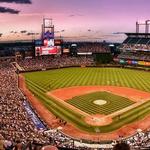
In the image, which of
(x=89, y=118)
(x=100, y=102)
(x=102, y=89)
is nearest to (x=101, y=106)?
(x=100, y=102)

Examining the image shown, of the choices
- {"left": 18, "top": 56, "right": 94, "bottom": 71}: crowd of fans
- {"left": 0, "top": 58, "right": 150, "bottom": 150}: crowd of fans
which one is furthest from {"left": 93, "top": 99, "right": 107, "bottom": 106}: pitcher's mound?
{"left": 18, "top": 56, "right": 94, "bottom": 71}: crowd of fans

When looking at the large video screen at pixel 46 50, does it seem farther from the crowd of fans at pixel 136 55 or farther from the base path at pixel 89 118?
the crowd of fans at pixel 136 55

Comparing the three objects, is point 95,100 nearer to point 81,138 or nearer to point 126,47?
point 81,138

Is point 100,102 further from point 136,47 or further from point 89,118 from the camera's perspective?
point 136,47

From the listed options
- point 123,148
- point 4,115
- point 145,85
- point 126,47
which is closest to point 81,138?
point 4,115

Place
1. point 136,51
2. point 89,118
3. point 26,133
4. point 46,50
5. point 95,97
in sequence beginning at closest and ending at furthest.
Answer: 1. point 26,133
2. point 89,118
3. point 95,97
4. point 46,50
5. point 136,51

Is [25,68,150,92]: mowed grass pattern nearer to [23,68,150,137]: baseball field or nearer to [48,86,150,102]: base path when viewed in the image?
[23,68,150,137]: baseball field

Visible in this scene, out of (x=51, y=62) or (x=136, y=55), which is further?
(x=136, y=55)
